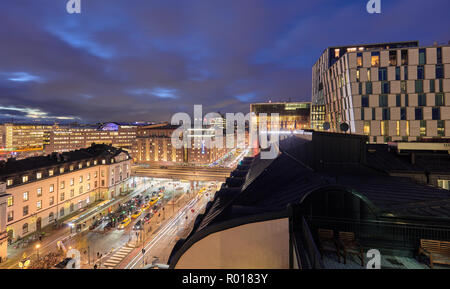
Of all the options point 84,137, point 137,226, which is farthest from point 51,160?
point 84,137

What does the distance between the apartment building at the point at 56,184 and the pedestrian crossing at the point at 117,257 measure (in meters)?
15.4

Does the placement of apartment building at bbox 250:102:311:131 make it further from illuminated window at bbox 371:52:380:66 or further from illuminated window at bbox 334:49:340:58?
illuminated window at bbox 371:52:380:66

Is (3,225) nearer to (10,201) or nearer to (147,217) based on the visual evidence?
(10,201)

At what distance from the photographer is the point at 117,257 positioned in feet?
87.7

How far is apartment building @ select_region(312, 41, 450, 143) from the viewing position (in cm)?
3638

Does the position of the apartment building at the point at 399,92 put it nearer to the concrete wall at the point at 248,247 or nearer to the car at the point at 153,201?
the concrete wall at the point at 248,247

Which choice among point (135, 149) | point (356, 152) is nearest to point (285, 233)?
point (356, 152)

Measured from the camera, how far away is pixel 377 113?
130 ft

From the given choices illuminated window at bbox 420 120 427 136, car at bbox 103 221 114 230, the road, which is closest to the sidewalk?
car at bbox 103 221 114 230

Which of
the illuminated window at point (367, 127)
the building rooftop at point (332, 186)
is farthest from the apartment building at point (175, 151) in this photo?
the building rooftop at point (332, 186)

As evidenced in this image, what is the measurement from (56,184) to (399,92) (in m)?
67.6

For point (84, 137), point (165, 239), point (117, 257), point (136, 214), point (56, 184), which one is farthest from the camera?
point (84, 137)

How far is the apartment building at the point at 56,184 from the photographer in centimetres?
2908
